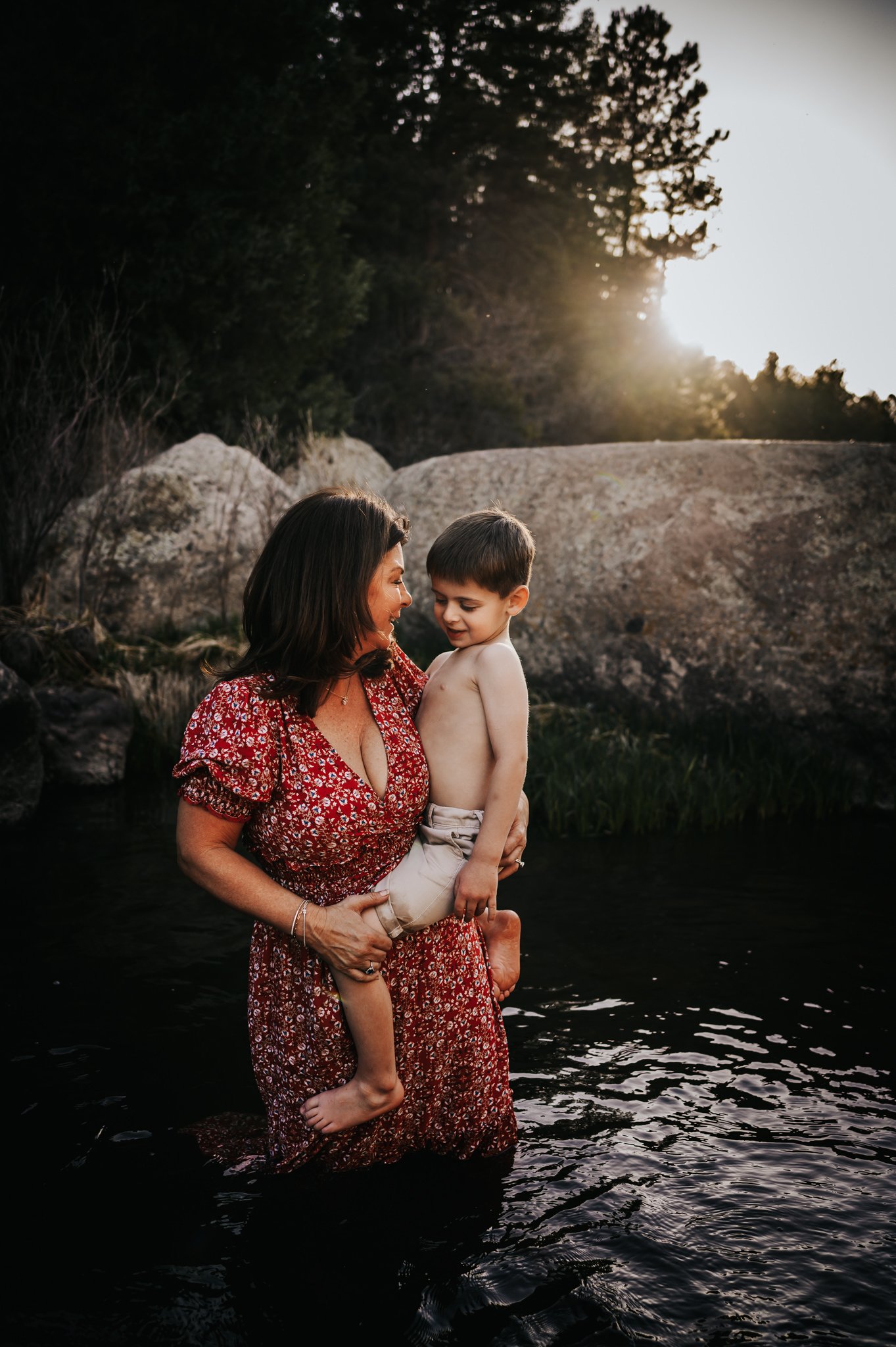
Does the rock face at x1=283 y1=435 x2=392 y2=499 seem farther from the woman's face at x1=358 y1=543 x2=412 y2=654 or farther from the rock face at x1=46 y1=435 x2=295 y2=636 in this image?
the woman's face at x1=358 y1=543 x2=412 y2=654

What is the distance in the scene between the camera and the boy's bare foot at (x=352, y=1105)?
8.03 feet

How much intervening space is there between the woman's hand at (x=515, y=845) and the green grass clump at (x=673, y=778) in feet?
11.8

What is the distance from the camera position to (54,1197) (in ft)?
8.96

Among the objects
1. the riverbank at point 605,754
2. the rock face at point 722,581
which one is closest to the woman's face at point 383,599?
the riverbank at point 605,754

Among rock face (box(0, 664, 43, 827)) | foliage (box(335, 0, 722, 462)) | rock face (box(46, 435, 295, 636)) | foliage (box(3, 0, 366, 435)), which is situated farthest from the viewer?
foliage (box(335, 0, 722, 462))

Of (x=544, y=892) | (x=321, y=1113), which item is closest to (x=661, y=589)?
(x=544, y=892)

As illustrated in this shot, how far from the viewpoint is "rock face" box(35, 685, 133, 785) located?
7.10 m

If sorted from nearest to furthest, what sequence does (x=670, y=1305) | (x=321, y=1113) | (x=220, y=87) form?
(x=670, y=1305)
(x=321, y=1113)
(x=220, y=87)

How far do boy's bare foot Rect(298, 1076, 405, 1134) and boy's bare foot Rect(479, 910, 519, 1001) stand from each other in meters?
0.52

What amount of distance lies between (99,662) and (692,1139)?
20.0 ft

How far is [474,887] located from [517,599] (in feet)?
2.72

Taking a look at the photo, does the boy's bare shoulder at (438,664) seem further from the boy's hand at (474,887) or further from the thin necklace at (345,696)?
the boy's hand at (474,887)

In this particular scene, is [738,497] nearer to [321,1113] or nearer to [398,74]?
[321,1113]

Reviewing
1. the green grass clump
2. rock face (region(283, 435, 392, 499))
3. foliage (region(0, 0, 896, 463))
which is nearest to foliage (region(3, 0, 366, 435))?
foliage (region(0, 0, 896, 463))
